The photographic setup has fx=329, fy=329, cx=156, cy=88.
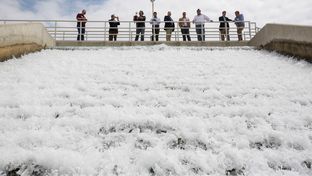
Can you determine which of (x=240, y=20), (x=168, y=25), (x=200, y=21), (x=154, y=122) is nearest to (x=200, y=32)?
(x=200, y=21)

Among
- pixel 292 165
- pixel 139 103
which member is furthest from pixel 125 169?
pixel 139 103

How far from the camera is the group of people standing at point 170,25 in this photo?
535 inches

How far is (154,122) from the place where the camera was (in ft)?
A: 12.0

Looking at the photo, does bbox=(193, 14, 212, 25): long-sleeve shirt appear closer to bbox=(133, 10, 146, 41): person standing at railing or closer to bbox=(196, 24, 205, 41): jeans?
bbox=(196, 24, 205, 41): jeans

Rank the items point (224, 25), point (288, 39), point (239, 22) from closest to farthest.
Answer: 1. point (288, 39)
2. point (239, 22)
3. point (224, 25)

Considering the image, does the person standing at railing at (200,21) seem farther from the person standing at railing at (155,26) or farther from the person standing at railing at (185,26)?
the person standing at railing at (155,26)

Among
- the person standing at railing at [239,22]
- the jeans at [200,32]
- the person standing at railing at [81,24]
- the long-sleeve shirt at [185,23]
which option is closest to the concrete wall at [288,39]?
the person standing at railing at [239,22]

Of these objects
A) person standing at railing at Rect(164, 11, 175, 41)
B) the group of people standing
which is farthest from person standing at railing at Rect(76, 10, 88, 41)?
person standing at railing at Rect(164, 11, 175, 41)

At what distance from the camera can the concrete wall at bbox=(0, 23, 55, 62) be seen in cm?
675

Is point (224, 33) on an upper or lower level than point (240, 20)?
lower

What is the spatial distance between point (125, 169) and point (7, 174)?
93 centimetres

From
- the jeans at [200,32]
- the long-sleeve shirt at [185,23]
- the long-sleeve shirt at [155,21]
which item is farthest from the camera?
the long-sleeve shirt at [185,23]

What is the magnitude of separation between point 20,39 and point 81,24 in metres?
6.09

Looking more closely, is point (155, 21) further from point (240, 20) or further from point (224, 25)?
point (240, 20)
